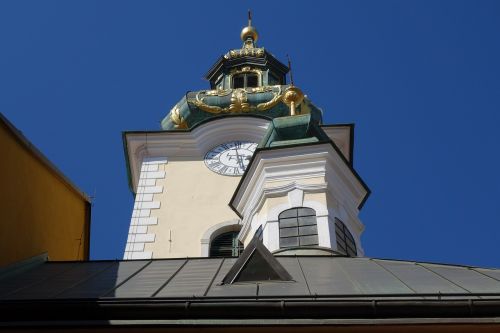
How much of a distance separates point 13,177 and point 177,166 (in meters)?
6.61

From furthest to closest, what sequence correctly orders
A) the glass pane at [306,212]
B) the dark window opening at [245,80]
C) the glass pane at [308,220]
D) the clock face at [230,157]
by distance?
the dark window opening at [245,80], the clock face at [230,157], the glass pane at [306,212], the glass pane at [308,220]

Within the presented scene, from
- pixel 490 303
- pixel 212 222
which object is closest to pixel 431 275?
pixel 490 303

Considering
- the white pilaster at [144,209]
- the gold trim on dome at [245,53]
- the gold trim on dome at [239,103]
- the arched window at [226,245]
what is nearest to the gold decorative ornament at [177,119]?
the gold trim on dome at [239,103]

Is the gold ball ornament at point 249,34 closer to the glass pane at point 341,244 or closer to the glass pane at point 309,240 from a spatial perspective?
the glass pane at point 341,244

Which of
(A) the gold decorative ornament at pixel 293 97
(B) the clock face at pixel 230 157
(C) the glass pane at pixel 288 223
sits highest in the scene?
(A) the gold decorative ornament at pixel 293 97

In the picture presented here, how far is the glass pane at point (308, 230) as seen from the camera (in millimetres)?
12906

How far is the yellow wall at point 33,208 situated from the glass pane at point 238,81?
10.9m

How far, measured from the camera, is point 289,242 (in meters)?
12.9

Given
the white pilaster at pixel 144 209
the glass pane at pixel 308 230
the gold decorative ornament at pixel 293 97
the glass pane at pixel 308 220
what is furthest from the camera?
the gold decorative ornament at pixel 293 97

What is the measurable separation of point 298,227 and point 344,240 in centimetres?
85

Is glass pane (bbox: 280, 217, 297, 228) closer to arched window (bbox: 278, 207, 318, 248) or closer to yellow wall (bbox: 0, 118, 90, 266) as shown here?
arched window (bbox: 278, 207, 318, 248)

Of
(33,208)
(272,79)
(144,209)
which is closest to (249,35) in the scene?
(272,79)

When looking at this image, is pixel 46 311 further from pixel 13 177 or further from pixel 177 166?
pixel 177 166

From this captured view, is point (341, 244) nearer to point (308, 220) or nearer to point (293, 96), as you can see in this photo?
point (308, 220)
